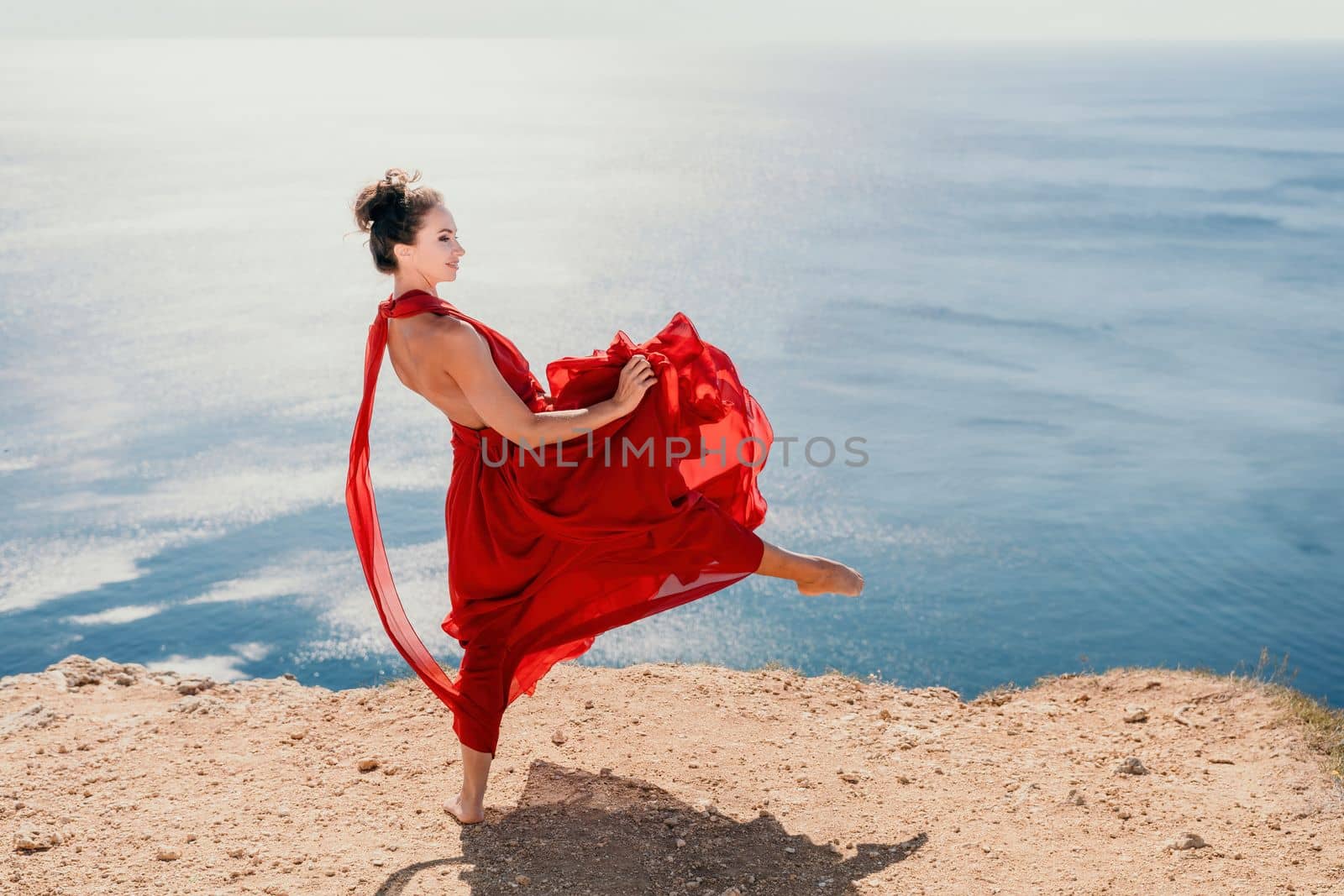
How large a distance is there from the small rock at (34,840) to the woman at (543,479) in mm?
1568

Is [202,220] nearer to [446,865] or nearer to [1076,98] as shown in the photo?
[446,865]

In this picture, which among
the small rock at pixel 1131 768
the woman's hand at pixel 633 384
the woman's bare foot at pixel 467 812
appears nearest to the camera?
the woman's hand at pixel 633 384

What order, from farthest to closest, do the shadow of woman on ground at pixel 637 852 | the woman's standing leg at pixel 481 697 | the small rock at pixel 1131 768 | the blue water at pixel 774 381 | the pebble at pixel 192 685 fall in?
the blue water at pixel 774 381, the pebble at pixel 192 685, the small rock at pixel 1131 768, the woman's standing leg at pixel 481 697, the shadow of woman on ground at pixel 637 852

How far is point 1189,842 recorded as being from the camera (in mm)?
4625

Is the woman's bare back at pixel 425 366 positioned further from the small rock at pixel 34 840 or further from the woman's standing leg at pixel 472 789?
the small rock at pixel 34 840

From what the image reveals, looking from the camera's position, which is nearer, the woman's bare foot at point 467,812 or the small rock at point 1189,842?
the small rock at point 1189,842

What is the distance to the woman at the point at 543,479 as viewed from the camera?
14.8 feet

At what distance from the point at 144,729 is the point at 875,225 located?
5282 centimetres

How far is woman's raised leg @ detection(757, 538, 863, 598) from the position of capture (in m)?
4.78

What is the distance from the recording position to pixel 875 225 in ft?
184

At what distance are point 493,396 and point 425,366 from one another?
1.06ft

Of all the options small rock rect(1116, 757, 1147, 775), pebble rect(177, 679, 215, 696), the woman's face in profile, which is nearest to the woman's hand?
the woman's face in profile

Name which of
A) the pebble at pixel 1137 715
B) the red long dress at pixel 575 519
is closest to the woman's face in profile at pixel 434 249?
the red long dress at pixel 575 519

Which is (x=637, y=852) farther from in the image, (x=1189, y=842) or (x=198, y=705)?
(x=198, y=705)
